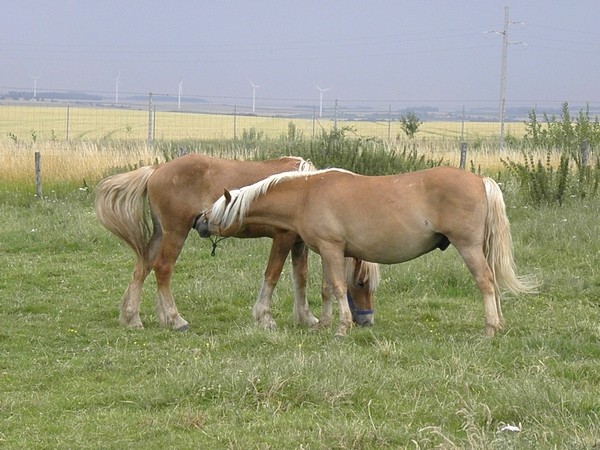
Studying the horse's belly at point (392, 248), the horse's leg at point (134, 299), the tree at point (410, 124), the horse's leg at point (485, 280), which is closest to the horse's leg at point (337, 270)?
the horse's belly at point (392, 248)

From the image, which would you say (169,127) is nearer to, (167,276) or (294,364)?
(167,276)

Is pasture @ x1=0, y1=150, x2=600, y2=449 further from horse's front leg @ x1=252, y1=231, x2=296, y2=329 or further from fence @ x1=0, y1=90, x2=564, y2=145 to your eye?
fence @ x1=0, y1=90, x2=564, y2=145

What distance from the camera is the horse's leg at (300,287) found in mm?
8453

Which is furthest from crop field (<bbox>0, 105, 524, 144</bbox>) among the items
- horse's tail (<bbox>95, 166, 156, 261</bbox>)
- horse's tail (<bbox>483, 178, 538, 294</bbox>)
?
horse's tail (<bbox>483, 178, 538, 294</bbox>)

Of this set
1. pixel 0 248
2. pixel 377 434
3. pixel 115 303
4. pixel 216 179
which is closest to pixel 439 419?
pixel 377 434

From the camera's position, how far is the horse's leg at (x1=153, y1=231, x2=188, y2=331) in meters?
8.51

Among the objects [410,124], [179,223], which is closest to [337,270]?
[179,223]

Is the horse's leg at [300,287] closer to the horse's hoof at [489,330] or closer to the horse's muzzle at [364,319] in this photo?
the horse's muzzle at [364,319]

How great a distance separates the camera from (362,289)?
825cm

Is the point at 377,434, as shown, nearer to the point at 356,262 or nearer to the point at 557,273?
the point at 356,262

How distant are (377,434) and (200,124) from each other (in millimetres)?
53593

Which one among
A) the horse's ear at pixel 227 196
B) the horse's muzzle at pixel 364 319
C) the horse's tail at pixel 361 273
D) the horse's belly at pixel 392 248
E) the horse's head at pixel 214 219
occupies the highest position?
the horse's ear at pixel 227 196

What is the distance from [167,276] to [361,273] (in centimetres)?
188

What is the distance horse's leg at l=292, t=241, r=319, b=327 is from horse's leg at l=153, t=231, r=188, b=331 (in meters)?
1.07
